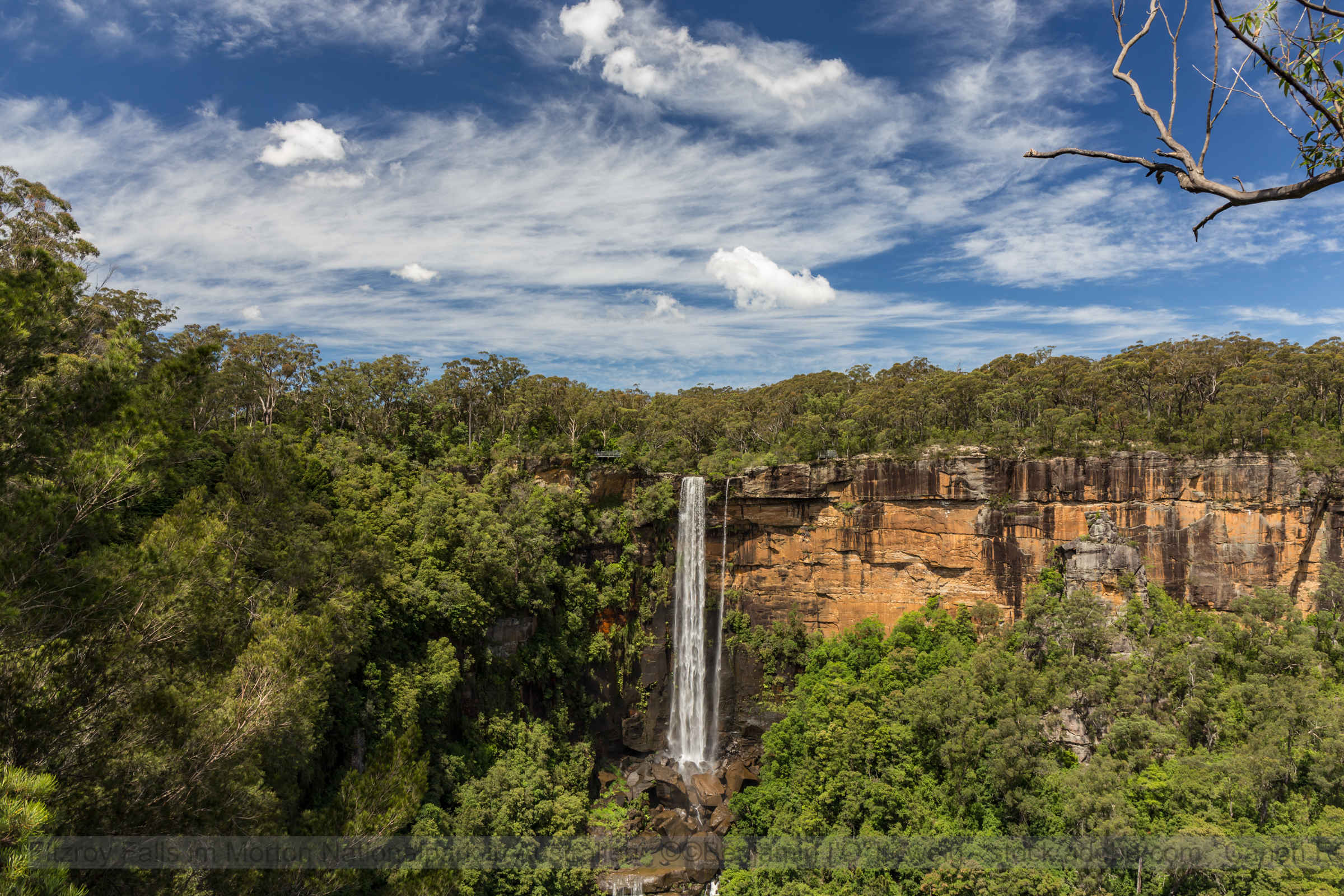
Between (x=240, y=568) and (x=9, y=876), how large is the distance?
1129 cm

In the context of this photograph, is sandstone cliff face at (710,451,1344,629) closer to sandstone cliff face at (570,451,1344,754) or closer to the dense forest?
sandstone cliff face at (570,451,1344,754)

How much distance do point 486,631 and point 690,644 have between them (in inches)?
450

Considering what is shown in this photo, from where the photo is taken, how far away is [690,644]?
31484 millimetres

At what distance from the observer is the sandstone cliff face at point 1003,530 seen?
24.0 metres

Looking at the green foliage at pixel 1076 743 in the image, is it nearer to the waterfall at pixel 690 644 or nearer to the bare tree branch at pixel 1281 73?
the waterfall at pixel 690 644

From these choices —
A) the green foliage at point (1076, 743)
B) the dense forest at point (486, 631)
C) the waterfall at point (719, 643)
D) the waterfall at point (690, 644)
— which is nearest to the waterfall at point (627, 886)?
the dense forest at point (486, 631)

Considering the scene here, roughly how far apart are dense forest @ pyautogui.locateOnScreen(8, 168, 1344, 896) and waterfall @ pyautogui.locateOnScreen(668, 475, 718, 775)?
1.44m

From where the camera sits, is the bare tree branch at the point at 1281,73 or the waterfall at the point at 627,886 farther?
the waterfall at the point at 627,886

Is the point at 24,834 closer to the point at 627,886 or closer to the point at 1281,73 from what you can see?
the point at 1281,73

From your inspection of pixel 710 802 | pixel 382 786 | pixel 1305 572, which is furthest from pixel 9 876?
pixel 1305 572

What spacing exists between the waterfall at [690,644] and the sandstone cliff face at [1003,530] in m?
1.38

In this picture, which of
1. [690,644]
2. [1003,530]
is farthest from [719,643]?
[1003,530]

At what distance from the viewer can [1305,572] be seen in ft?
77.9

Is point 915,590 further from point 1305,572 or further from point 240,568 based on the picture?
point 240,568
